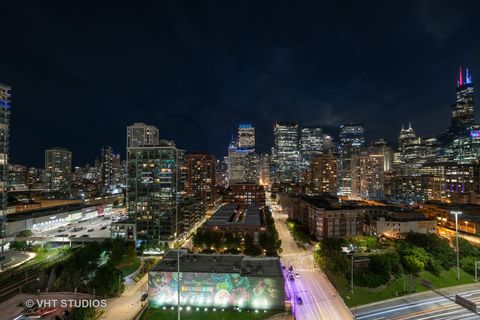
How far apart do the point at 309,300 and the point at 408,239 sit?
30868 mm

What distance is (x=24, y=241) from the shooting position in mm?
54062

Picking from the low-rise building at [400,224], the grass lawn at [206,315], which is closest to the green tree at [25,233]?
the grass lawn at [206,315]

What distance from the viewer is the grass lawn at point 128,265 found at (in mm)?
42503

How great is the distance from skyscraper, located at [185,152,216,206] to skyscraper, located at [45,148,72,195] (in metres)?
111

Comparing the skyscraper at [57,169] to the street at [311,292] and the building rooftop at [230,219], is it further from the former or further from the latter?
the street at [311,292]

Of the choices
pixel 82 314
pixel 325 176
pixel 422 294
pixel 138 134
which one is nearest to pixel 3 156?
pixel 82 314

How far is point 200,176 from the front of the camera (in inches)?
4567

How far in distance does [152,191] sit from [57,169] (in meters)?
169

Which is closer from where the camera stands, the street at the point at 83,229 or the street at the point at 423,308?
the street at the point at 423,308

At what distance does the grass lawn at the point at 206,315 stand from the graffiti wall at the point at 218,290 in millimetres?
812

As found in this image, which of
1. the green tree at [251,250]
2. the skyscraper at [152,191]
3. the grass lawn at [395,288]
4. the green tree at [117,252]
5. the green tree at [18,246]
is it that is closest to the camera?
the grass lawn at [395,288]

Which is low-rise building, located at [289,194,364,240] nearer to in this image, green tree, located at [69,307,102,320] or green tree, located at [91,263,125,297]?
green tree, located at [91,263,125,297]

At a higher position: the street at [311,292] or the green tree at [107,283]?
the green tree at [107,283]

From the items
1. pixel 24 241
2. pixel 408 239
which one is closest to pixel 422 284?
pixel 408 239
